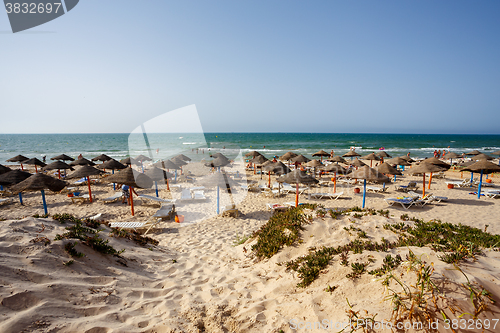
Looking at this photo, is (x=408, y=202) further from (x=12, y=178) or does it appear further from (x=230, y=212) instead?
(x=12, y=178)

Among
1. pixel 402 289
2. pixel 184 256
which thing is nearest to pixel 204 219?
pixel 184 256

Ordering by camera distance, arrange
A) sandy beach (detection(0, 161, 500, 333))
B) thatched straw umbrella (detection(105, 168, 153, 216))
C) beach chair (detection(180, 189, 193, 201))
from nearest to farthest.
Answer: sandy beach (detection(0, 161, 500, 333))
thatched straw umbrella (detection(105, 168, 153, 216))
beach chair (detection(180, 189, 193, 201))

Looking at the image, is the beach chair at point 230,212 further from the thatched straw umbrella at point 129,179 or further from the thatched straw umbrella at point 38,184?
the thatched straw umbrella at point 38,184

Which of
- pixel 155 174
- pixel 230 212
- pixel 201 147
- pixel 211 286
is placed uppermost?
pixel 201 147

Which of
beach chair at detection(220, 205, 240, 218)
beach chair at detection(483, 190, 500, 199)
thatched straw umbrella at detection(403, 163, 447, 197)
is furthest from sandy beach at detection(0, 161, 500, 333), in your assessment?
beach chair at detection(483, 190, 500, 199)

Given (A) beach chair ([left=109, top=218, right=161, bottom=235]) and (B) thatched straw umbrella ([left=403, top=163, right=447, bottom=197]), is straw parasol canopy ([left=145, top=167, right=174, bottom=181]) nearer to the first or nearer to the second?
(A) beach chair ([left=109, top=218, right=161, bottom=235])

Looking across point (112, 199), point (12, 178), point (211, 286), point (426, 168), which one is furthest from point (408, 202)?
point (12, 178)

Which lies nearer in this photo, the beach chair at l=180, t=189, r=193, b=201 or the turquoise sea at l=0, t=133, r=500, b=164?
the beach chair at l=180, t=189, r=193, b=201

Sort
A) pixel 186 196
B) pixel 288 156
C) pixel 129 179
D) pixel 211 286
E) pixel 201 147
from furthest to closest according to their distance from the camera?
pixel 201 147 → pixel 288 156 → pixel 186 196 → pixel 129 179 → pixel 211 286

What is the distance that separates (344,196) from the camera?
13.4 meters

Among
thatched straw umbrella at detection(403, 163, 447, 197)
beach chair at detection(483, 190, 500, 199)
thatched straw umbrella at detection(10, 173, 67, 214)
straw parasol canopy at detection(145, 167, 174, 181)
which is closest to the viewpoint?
thatched straw umbrella at detection(10, 173, 67, 214)

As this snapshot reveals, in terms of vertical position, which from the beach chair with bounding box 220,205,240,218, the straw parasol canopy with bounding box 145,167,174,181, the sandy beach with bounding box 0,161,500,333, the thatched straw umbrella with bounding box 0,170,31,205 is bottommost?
the beach chair with bounding box 220,205,240,218

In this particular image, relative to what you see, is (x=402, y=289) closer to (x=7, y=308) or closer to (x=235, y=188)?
(x=7, y=308)

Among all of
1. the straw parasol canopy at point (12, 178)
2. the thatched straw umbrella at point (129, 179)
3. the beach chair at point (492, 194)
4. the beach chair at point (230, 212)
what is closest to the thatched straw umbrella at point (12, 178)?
the straw parasol canopy at point (12, 178)
